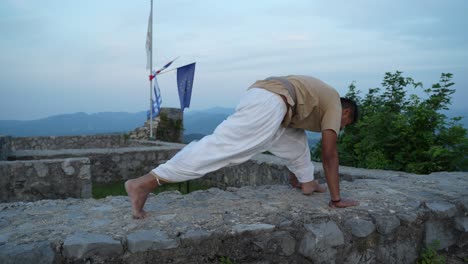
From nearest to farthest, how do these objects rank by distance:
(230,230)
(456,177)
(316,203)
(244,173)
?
(230,230) < (316,203) < (456,177) < (244,173)

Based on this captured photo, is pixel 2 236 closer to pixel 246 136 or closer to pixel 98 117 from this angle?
pixel 246 136

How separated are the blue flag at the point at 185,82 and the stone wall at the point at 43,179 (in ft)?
28.4

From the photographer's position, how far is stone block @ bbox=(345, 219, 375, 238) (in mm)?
2637

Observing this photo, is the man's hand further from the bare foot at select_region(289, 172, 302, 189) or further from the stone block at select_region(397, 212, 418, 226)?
the bare foot at select_region(289, 172, 302, 189)

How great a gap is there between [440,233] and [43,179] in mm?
4814

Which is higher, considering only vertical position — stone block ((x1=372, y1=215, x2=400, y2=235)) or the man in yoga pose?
the man in yoga pose

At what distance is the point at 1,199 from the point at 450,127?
619 cm

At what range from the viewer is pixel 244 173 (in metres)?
6.41

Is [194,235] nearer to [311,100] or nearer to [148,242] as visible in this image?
[148,242]

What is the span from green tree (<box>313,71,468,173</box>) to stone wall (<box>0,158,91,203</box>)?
4031 millimetres

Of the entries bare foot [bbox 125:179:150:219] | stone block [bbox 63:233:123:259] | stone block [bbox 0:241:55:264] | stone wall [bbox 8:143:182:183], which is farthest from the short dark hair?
stone wall [bbox 8:143:182:183]

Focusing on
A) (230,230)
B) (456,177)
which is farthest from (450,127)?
(230,230)

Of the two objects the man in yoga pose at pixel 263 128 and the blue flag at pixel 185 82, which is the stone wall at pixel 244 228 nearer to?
the man in yoga pose at pixel 263 128

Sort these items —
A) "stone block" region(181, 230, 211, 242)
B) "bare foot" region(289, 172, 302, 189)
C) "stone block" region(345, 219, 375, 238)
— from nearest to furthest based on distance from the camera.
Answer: "stone block" region(181, 230, 211, 242) < "stone block" region(345, 219, 375, 238) < "bare foot" region(289, 172, 302, 189)
